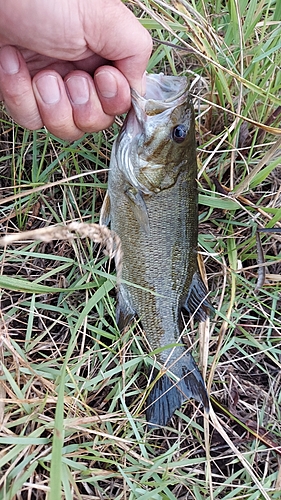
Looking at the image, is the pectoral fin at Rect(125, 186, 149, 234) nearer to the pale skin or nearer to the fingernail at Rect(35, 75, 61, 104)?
the pale skin

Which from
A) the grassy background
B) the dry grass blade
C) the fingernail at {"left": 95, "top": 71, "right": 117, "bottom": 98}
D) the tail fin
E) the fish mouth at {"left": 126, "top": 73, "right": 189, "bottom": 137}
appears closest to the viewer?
the dry grass blade

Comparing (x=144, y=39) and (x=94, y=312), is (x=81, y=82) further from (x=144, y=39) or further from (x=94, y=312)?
(x=94, y=312)

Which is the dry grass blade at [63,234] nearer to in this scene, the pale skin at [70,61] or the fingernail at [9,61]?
the pale skin at [70,61]

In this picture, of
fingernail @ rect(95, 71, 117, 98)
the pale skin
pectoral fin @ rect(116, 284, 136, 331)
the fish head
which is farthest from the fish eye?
pectoral fin @ rect(116, 284, 136, 331)

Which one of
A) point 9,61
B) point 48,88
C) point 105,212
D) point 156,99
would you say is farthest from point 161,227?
point 9,61

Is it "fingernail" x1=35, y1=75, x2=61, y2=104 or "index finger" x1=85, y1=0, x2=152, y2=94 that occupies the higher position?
"index finger" x1=85, y1=0, x2=152, y2=94

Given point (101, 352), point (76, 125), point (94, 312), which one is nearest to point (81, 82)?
point (76, 125)

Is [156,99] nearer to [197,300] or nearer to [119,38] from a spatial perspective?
[119,38]
